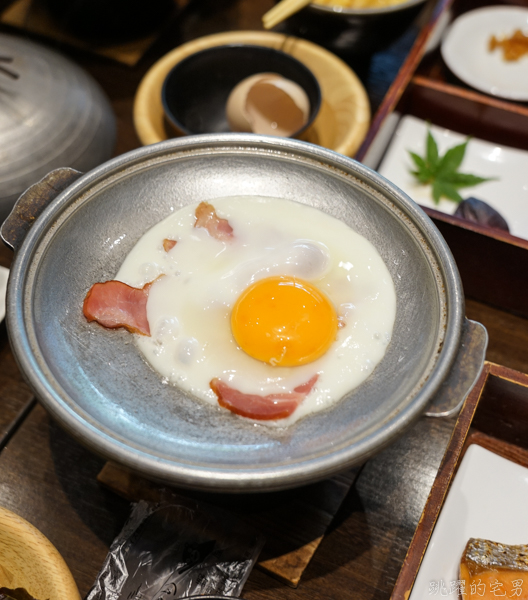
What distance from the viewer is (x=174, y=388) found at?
1391 mm

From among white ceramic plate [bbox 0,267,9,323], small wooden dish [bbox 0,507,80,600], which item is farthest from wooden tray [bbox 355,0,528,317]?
small wooden dish [bbox 0,507,80,600]

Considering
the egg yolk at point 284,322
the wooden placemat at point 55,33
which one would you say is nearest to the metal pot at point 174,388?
the egg yolk at point 284,322

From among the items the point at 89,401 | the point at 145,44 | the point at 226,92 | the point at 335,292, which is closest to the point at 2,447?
the point at 89,401

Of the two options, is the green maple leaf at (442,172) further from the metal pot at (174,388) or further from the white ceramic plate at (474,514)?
the white ceramic plate at (474,514)

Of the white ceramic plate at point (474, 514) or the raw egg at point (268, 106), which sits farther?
the raw egg at point (268, 106)

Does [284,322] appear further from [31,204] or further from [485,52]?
[485,52]

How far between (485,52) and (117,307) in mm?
2636

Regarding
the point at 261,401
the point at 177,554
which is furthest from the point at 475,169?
the point at 177,554

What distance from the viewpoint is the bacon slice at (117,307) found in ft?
4.78

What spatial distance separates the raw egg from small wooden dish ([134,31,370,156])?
10 centimetres

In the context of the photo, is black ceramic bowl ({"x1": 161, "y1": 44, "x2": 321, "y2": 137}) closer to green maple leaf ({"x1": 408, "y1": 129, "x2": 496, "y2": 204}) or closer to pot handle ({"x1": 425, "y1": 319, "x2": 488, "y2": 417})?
green maple leaf ({"x1": 408, "y1": 129, "x2": 496, "y2": 204})

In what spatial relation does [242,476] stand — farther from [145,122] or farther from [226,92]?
[226,92]

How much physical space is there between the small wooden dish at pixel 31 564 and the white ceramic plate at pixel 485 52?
2698mm

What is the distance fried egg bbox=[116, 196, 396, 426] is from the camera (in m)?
1.42
